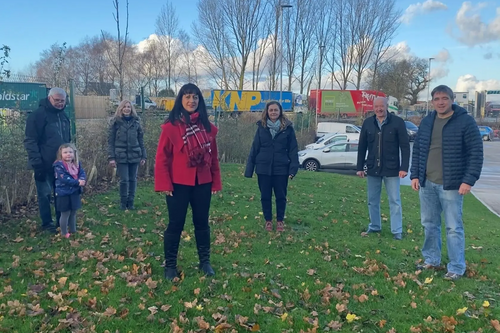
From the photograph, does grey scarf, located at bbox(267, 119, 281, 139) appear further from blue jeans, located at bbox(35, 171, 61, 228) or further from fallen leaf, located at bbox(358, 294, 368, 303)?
blue jeans, located at bbox(35, 171, 61, 228)

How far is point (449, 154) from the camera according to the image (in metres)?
4.77

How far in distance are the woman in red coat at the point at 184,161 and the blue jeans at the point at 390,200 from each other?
3.13 m

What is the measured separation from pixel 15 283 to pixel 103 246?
52.9 inches

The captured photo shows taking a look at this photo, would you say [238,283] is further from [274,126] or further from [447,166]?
→ [274,126]

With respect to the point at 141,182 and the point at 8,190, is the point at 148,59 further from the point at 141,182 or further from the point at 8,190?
the point at 8,190

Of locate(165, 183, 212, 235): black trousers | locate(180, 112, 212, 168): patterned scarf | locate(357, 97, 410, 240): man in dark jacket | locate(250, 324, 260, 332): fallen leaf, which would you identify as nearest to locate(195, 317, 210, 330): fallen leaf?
locate(250, 324, 260, 332): fallen leaf

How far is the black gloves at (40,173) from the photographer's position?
6.04m

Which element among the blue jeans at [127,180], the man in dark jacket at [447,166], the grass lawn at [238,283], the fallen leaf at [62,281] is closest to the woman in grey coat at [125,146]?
the blue jeans at [127,180]

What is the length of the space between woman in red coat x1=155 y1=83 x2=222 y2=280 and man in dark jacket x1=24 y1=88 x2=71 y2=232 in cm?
245

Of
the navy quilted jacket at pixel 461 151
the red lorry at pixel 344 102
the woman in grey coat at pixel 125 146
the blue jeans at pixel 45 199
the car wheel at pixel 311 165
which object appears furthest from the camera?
the red lorry at pixel 344 102

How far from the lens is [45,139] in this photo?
6.11 m

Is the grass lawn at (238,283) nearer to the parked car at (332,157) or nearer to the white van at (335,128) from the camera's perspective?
the parked car at (332,157)

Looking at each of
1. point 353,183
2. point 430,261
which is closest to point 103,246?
point 430,261

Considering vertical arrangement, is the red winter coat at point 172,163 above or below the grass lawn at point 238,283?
above
